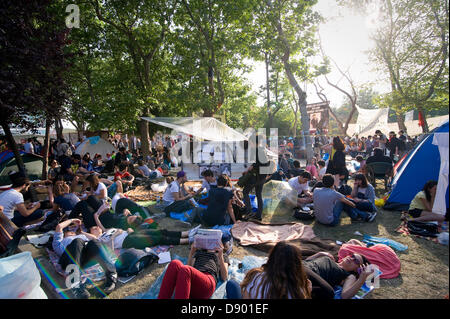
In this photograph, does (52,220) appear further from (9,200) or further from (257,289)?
(257,289)

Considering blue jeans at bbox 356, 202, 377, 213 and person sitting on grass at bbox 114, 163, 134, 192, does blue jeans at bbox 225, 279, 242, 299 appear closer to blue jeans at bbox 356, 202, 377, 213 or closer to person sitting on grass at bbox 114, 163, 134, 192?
blue jeans at bbox 356, 202, 377, 213

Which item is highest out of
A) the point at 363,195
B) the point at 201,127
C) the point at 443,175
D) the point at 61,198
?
the point at 201,127

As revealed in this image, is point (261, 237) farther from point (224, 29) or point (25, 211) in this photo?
point (224, 29)

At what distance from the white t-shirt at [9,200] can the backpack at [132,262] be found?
259 centimetres

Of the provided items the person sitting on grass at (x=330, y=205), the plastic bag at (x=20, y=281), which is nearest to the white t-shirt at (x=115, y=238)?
the plastic bag at (x=20, y=281)

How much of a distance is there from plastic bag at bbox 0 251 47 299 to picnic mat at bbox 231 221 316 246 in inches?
124

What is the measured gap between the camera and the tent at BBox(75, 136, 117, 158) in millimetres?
15445

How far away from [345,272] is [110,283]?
3.12m

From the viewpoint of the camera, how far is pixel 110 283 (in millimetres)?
3395

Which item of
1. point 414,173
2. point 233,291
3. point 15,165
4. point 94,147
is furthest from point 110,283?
point 94,147

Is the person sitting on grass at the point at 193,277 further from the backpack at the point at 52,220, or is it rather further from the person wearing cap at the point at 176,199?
the backpack at the point at 52,220

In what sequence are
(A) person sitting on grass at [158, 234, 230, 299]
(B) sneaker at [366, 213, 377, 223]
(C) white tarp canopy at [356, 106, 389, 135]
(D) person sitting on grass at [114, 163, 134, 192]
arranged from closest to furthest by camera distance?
(A) person sitting on grass at [158, 234, 230, 299] < (B) sneaker at [366, 213, 377, 223] < (D) person sitting on grass at [114, 163, 134, 192] < (C) white tarp canopy at [356, 106, 389, 135]

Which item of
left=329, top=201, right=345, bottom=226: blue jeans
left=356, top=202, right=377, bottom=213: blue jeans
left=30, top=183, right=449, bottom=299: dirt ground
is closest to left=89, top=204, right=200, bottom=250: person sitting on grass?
left=30, top=183, right=449, bottom=299: dirt ground

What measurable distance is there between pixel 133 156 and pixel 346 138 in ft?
49.6
